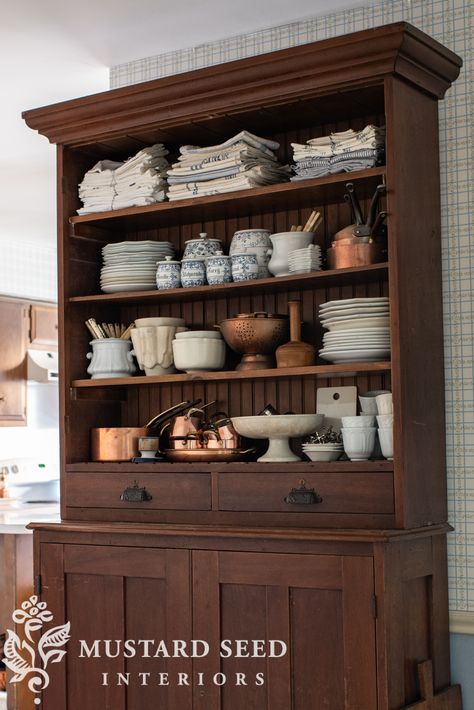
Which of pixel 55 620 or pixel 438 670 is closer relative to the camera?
pixel 438 670

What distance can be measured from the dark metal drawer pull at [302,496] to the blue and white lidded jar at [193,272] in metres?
0.74

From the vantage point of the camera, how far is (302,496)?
269 centimetres

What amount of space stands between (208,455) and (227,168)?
868 mm

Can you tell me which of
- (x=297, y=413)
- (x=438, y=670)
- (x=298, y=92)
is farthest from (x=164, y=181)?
(x=438, y=670)

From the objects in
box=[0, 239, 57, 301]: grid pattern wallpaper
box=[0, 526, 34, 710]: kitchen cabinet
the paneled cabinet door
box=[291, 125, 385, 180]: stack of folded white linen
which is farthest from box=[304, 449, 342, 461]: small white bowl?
box=[0, 239, 57, 301]: grid pattern wallpaper

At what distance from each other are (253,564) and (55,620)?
2.37 feet

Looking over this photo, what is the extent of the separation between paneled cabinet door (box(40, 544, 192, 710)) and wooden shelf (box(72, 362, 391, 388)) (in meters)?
0.52

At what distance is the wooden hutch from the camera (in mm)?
2553

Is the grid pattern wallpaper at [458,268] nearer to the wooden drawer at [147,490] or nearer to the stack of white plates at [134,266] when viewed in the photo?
the wooden drawer at [147,490]

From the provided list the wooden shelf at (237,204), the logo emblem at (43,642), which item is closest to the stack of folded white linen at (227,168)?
the wooden shelf at (237,204)

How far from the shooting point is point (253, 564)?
8.77 feet

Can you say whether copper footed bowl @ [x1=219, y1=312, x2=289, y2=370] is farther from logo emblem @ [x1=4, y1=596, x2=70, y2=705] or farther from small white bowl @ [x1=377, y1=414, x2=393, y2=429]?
logo emblem @ [x1=4, y1=596, x2=70, y2=705]

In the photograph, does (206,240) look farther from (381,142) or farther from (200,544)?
(200,544)

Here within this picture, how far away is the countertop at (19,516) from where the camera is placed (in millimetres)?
4266
